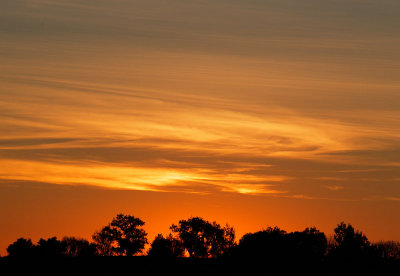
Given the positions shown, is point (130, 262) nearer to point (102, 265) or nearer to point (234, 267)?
point (102, 265)

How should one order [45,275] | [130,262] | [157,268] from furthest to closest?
[130,262], [157,268], [45,275]

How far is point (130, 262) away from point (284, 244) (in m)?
36.6

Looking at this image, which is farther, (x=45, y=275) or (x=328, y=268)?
(x=328, y=268)

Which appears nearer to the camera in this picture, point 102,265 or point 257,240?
point 102,265

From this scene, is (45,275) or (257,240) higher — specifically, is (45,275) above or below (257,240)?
below

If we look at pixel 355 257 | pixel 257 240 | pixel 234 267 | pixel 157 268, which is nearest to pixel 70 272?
pixel 157 268

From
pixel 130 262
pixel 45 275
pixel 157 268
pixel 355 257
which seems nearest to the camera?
pixel 45 275

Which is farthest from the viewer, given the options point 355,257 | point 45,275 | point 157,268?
point 355,257

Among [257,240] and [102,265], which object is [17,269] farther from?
[257,240]

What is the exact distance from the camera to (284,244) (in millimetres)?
189250

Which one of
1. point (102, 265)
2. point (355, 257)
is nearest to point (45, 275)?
point (102, 265)

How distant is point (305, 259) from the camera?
18238cm

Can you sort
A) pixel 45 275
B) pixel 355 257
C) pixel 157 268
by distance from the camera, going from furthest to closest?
pixel 355 257 → pixel 157 268 → pixel 45 275

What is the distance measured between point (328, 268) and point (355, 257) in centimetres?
2346
